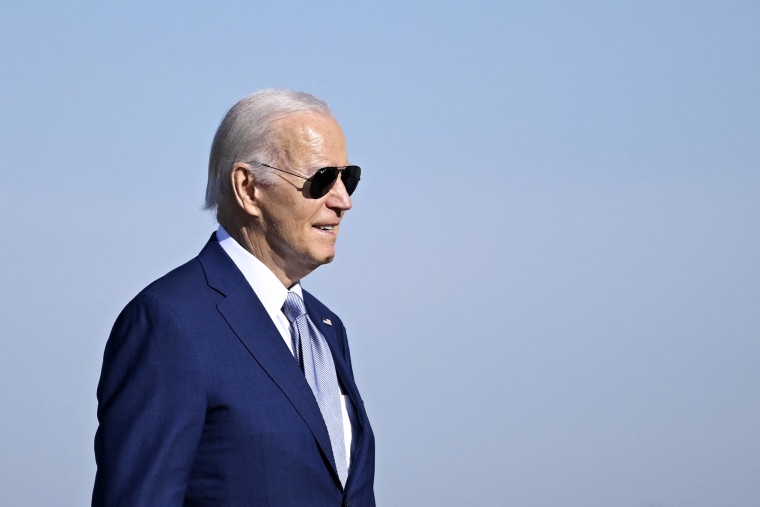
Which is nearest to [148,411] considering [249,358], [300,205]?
[249,358]

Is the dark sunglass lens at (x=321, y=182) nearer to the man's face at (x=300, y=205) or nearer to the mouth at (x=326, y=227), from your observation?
the man's face at (x=300, y=205)

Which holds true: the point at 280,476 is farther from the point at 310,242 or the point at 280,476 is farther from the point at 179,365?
the point at 310,242

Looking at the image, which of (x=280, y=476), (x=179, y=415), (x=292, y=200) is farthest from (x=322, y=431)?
(x=292, y=200)

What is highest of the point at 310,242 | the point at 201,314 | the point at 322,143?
the point at 322,143

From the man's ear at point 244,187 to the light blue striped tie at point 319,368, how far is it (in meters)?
0.44

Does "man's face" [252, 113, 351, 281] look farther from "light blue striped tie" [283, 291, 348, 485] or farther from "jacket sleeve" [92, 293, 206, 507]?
"jacket sleeve" [92, 293, 206, 507]

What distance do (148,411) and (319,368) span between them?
0.96 metres

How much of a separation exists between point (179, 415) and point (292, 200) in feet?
3.62

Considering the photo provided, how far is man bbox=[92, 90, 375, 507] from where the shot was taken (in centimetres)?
429

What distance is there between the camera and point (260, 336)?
4734mm

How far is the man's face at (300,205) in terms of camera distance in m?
4.86

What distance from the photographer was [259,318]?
4.80m

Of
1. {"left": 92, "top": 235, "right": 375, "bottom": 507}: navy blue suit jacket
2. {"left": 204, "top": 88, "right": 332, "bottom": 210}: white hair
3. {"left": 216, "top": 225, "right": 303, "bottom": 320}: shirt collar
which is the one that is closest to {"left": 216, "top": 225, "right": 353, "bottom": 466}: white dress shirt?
{"left": 216, "top": 225, "right": 303, "bottom": 320}: shirt collar

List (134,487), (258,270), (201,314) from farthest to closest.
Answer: (258,270) → (201,314) → (134,487)
